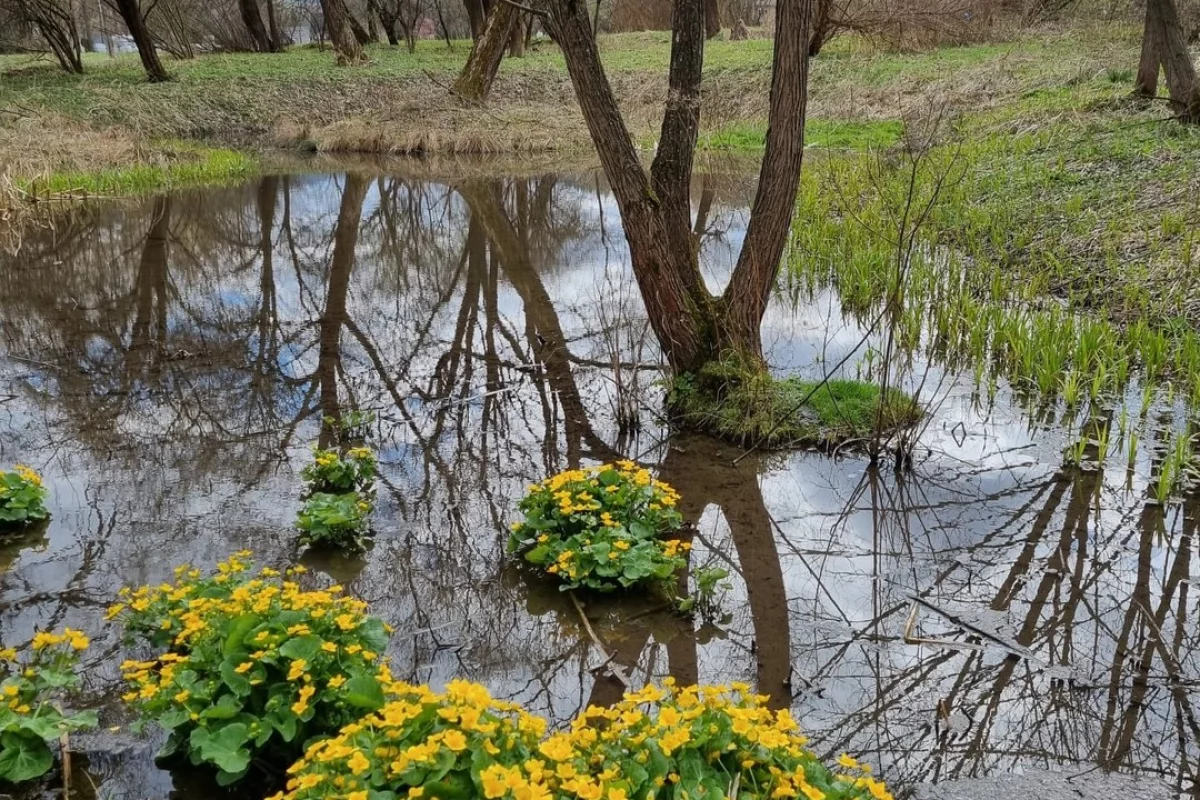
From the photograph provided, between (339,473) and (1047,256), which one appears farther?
(1047,256)

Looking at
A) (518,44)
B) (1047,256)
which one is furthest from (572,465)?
(518,44)

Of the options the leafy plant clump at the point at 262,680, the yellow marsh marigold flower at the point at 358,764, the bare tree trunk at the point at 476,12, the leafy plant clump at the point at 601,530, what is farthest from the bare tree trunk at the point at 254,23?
the yellow marsh marigold flower at the point at 358,764

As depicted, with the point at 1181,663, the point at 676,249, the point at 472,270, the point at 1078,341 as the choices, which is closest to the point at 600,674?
the point at 1181,663

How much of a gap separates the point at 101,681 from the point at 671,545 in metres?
2.33

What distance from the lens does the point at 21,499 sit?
4543mm

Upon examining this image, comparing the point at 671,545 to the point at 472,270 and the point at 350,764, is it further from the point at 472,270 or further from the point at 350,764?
the point at 472,270

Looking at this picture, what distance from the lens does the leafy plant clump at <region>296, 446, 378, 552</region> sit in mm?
4381

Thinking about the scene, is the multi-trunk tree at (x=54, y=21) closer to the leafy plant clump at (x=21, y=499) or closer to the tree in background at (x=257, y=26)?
the tree in background at (x=257, y=26)

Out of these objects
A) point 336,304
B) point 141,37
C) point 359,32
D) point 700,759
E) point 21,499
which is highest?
point 359,32

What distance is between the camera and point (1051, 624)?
12.5 feet

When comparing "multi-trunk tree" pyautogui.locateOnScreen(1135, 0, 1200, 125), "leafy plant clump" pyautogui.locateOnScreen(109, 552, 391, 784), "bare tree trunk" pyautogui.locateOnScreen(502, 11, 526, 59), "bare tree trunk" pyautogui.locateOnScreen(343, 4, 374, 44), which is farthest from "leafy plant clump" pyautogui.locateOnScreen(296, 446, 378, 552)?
"bare tree trunk" pyautogui.locateOnScreen(343, 4, 374, 44)

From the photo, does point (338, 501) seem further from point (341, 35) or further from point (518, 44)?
point (518, 44)

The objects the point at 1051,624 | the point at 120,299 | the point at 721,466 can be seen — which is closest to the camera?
the point at 1051,624

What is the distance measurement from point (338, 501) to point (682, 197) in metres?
3.01
